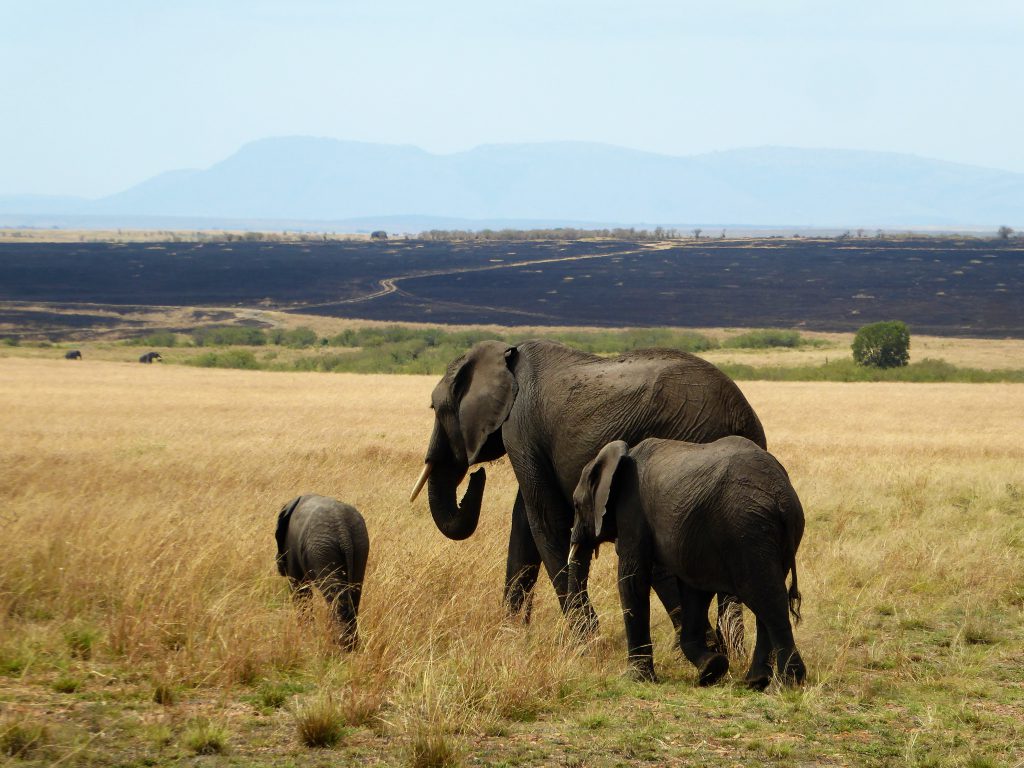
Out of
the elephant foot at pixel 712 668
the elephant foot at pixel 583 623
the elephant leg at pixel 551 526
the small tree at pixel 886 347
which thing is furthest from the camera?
the small tree at pixel 886 347

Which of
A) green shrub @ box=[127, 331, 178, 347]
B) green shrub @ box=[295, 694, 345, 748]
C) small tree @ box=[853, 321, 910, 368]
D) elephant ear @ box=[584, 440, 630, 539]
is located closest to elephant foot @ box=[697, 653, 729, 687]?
elephant ear @ box=[584, 440, 630, 539]

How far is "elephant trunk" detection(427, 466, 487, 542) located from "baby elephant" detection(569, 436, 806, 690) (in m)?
2.27

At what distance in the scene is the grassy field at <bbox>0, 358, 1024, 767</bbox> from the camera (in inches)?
229

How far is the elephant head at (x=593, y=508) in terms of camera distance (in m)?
7.79

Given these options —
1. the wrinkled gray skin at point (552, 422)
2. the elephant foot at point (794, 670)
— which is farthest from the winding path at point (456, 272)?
the elephant foot at point (794, 670)

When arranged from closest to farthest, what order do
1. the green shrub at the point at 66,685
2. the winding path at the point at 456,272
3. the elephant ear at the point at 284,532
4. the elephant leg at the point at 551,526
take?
the green shrub at the point at 66,685 → the elephant leg at the point at 551,526 → the elephant ear at the point at 284,532 → the winding path at the point at 456,272

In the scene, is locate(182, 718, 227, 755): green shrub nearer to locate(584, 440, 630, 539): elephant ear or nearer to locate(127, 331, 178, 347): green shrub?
locate(584, 440, 630, 539): elephant ear

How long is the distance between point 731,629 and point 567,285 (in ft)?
368

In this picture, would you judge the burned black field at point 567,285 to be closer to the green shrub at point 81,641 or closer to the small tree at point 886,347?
the small tree at point 886,347

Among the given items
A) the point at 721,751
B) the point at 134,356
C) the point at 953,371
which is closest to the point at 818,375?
the point at 953,371

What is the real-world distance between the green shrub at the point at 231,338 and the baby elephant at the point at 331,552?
59.2m

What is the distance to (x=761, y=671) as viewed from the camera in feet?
24.2

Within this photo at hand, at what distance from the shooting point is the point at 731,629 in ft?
26.7

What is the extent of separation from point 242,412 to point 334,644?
2199 centimetres
